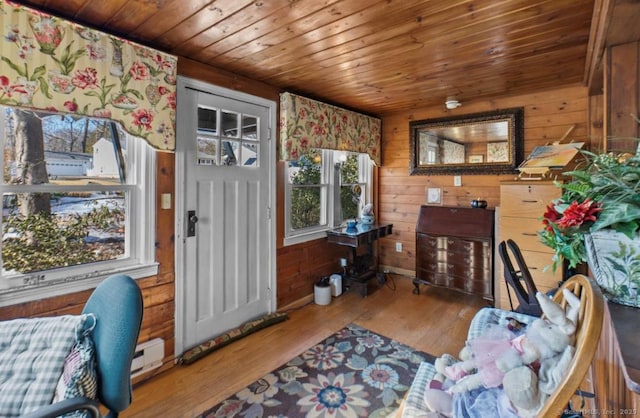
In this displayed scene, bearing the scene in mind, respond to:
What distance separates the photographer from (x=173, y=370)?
2.13 meters

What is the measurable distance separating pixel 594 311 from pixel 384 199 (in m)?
3.48

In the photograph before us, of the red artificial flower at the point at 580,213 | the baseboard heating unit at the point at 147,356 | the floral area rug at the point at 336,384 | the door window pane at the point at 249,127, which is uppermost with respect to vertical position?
the door window pane at the point at 249,127

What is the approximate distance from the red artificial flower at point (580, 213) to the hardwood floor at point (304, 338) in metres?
1.77

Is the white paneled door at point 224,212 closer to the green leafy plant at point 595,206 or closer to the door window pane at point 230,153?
the door window pane at point 230,153

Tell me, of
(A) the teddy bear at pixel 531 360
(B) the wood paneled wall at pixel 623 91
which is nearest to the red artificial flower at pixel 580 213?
(A) the teddy bear at pixel 531 360

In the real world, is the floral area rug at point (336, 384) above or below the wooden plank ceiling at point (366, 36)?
below

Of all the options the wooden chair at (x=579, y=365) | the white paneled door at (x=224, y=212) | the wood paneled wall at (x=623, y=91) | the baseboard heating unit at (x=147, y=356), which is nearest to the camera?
the wooden chair at (x=579, y=365)

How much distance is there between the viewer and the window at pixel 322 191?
3215mm

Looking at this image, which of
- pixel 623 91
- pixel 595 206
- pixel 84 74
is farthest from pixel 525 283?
pixel 84 74

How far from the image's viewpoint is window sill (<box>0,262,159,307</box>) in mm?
1579

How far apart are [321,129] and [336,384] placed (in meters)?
2.34

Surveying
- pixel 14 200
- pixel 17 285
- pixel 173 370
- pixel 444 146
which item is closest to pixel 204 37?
pixel 14 200

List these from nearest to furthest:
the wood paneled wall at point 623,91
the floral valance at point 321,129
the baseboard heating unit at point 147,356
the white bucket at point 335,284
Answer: the wood paneled wall at point 623,91
the baseboard heating unit at point 147,356
the floral valance at point 321,129
the white bucket at point 335,284

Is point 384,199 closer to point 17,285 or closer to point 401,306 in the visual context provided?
point 401,306
